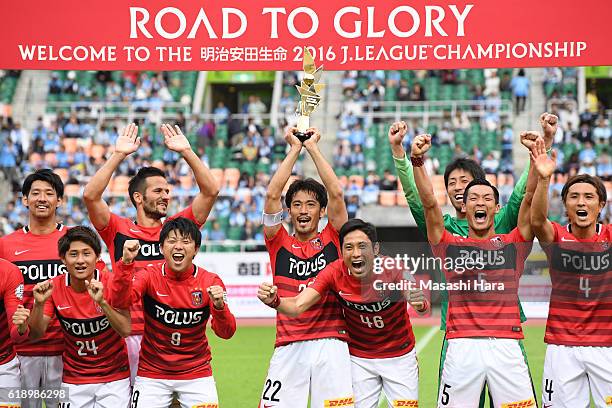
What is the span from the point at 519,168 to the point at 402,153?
18.1m

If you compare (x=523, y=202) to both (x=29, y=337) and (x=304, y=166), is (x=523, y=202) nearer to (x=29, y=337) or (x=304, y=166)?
(x=29, y=337)

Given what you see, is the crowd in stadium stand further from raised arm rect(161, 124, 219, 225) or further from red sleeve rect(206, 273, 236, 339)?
red sleeve rect(206, 273, 236, 339)

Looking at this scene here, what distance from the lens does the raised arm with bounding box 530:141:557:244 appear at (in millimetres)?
6402

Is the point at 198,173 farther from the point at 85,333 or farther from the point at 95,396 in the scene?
the point at 95,396

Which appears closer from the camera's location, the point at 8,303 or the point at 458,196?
the point at 8,303

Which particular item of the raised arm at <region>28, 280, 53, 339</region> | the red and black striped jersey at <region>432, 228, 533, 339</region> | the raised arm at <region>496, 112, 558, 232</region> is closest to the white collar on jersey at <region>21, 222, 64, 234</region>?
the raised arm at <region>28, 280, 53, 339</region>

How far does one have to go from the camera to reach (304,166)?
25.2 meters

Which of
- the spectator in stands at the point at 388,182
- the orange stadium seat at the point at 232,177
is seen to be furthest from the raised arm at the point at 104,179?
the orange stadium seat at the point at 232,177

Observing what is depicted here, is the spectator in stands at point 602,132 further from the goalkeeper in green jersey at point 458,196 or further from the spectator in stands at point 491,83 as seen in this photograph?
the goalkeeper in green jersey at point 458,196

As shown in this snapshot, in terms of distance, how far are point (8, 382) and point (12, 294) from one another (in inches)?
25.5

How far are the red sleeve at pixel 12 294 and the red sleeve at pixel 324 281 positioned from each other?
6.78 feet

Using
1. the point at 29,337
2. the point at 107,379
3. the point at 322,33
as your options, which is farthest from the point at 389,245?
the point at 29,337

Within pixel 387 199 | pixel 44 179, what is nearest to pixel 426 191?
pixel 44 179

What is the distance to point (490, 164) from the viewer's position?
76.4 ft
